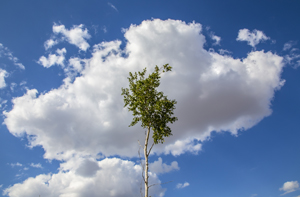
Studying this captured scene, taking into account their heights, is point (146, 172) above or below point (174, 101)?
below

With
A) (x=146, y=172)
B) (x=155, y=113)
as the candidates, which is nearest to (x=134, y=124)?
(x=155, y=113)

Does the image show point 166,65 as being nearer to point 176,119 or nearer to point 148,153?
point 176,119

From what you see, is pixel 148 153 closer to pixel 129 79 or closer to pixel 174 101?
pixel 174 101

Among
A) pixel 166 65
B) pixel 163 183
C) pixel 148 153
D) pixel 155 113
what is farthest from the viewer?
pixel 166 65

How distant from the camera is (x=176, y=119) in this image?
24.5 meters

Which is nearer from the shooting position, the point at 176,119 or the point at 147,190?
the point at 147,190

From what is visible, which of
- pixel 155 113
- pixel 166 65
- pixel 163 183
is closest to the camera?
pixel 163 183

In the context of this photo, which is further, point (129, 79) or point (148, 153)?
point (129, 79)

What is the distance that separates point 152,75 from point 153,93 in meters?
2.60

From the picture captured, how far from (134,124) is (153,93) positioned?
482cm

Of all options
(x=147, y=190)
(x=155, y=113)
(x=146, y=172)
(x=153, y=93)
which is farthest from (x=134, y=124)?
(x=147, y=190)

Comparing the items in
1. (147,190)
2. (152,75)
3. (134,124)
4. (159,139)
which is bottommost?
(147,190)

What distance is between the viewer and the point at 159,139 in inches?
923

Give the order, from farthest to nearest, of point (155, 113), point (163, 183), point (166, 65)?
point (166, 65)
point (155, 113)
point (163, 183)
